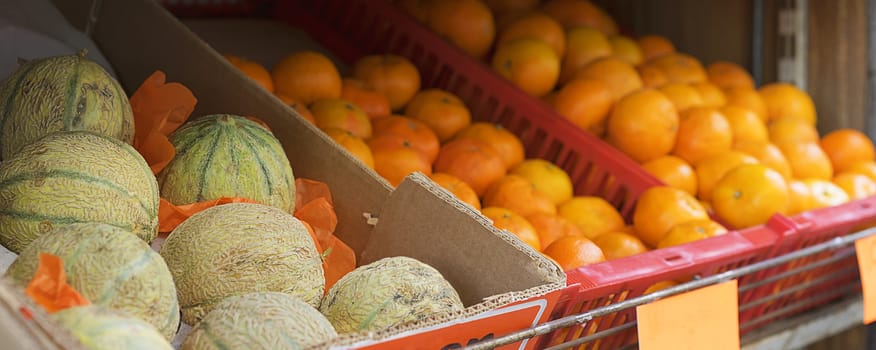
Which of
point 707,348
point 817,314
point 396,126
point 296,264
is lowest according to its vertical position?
point 817,314

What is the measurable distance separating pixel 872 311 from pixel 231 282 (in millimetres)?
1377

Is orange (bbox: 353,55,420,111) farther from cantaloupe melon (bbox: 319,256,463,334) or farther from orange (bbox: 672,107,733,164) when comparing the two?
cantaloupe melon (bbox: 319,256,463,334)

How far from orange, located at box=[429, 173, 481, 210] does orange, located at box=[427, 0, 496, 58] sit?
67 centimetres

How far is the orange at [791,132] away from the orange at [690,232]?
759 millimetres

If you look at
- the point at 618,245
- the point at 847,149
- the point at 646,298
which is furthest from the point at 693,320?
the point at 847,149

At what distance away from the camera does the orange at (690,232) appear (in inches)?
68.3

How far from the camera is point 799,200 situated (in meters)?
2.08

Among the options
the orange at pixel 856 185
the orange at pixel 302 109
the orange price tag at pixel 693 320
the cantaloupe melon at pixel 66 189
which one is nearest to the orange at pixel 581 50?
the orange at pixel 856 185

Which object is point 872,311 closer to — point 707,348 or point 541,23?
point 707,348

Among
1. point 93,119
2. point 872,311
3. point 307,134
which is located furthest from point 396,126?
point 872,311

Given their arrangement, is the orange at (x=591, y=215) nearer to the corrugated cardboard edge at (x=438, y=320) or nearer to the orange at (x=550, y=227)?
the orange at (x=550, y=227)

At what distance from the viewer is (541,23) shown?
2.43 meters

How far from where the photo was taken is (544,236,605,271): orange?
5.06ft

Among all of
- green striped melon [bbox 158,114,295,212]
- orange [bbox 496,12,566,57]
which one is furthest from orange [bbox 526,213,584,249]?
orange [bbox 496,12,566,57]
